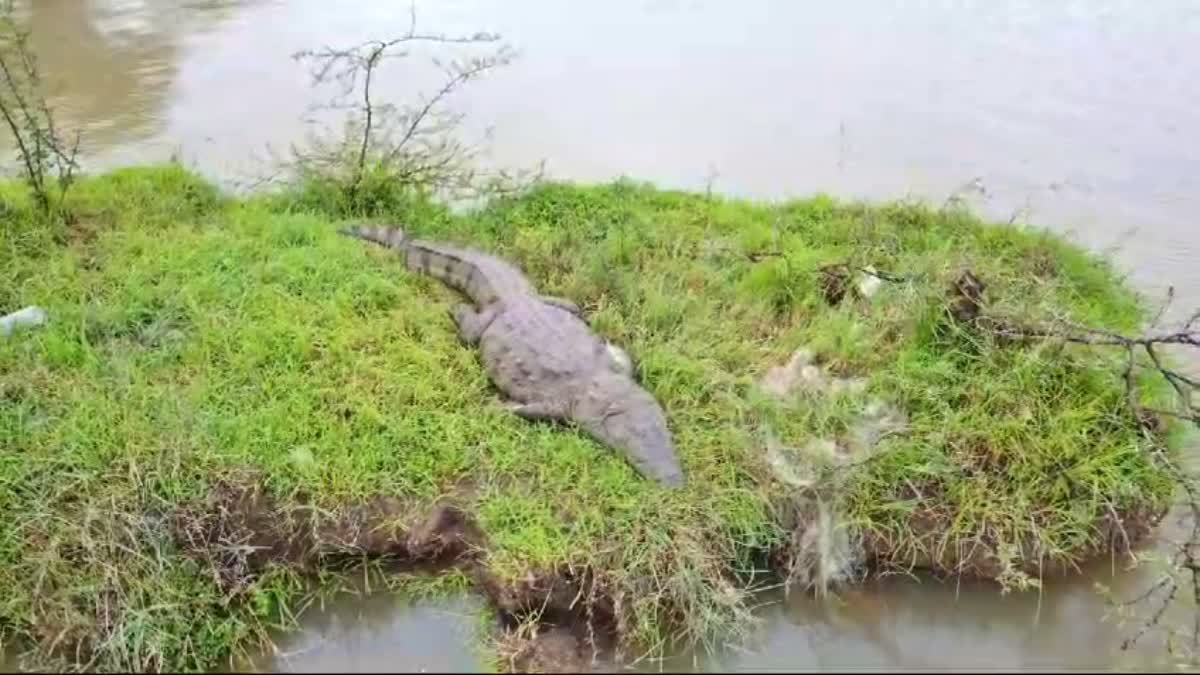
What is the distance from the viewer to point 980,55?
843 cm

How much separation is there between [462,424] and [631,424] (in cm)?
68

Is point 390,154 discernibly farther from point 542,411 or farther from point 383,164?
point 542,411

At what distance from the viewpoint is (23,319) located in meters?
5.13

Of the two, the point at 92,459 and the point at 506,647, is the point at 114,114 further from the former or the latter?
the point at 506,647

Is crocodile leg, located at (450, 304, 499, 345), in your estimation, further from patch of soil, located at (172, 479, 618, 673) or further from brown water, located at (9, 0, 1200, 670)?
brown water, located at (9, 0, 1200, 670)

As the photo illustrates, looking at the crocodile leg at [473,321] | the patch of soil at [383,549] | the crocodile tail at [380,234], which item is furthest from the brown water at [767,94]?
the patch of soil at [383,549]

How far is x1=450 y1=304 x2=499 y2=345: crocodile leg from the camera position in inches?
208

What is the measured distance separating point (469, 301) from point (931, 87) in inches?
160

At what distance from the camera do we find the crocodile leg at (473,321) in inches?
208

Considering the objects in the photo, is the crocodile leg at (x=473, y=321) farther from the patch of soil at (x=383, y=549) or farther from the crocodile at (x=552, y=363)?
the patch of soil at (x=383, y=549)

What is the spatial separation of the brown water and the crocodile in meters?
1.64

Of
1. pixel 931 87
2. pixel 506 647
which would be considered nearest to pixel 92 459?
pixel 506 647

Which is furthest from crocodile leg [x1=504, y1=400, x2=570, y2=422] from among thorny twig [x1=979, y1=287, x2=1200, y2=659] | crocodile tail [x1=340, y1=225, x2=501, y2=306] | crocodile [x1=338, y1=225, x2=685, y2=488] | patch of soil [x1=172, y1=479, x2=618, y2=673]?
thorny twig [x1=979, y1=287, x2=1200, y2=659]

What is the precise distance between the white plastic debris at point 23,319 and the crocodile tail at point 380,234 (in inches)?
58.8
